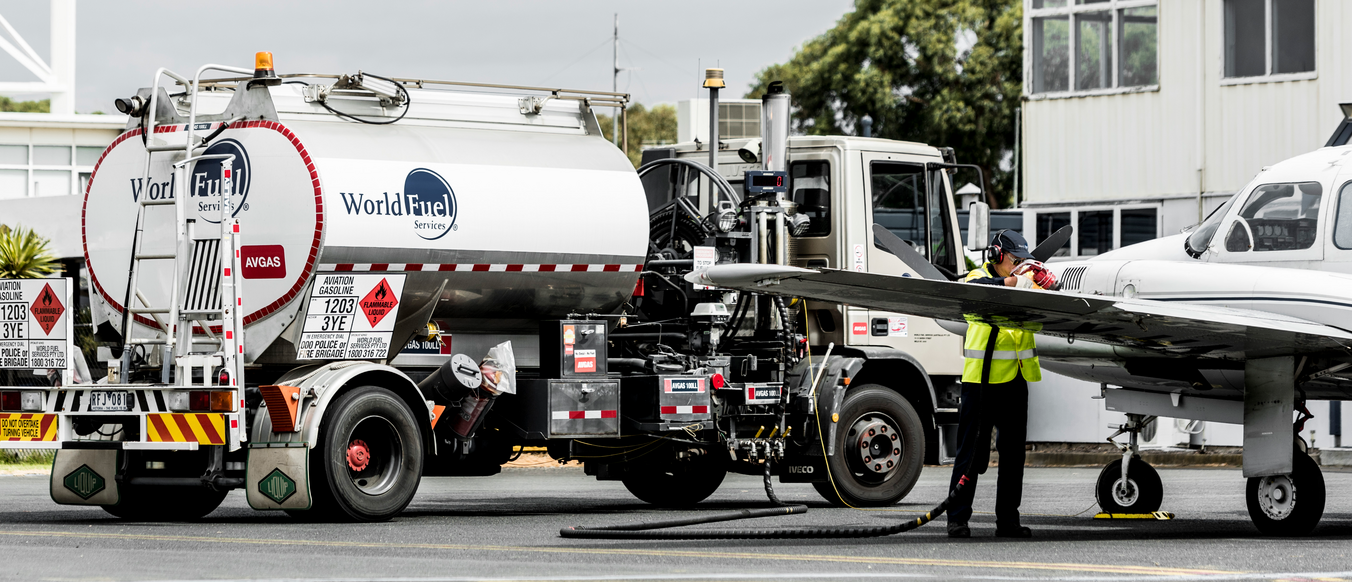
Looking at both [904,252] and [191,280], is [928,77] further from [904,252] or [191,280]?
[191,280]

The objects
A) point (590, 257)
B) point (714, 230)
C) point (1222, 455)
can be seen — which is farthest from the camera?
point (1222, 455)

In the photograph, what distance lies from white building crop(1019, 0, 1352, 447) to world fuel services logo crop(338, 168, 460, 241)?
42.1 feet

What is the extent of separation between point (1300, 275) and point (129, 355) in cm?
821

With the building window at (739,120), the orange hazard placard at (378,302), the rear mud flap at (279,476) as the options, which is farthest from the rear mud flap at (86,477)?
the building window at (739,120)

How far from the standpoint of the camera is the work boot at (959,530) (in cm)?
1117

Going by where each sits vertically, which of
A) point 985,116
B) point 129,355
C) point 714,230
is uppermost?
point 985,116

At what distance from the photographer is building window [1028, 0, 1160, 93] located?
2623 cm

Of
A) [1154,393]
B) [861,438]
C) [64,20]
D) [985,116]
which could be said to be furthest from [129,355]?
[985,116]

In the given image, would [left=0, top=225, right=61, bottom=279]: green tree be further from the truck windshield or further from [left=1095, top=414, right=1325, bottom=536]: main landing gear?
[left=1095, top=414, right=1325, bottom=536]: main landing gear

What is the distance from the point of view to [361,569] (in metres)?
9.04

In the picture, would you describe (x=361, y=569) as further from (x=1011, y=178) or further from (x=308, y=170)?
(x=1011, y=178)

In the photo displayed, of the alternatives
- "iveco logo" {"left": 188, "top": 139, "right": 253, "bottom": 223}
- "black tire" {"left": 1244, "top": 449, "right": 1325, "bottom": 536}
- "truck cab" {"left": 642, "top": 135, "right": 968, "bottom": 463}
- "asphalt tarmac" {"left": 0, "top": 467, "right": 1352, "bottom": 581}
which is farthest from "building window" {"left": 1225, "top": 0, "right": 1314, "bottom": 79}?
"iveco logo" {"left": 188, "top": 139, "right": 253, "bottom": 223}

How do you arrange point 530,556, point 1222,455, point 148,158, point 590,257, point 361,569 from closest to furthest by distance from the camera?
1. point 361,569
2. point 530,556
3. point 148,158
4. point 590,257
5. point 1222,455

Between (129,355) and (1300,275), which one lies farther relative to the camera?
(129,355)
